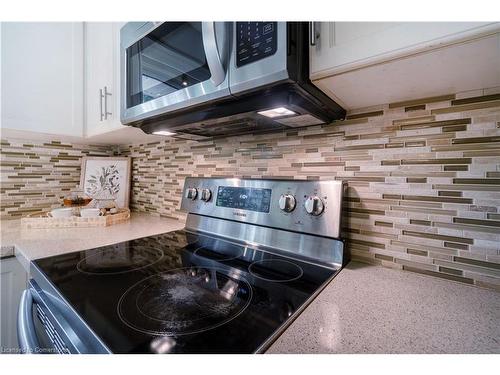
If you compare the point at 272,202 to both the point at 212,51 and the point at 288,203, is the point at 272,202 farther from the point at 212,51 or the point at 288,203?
the point at 212,51

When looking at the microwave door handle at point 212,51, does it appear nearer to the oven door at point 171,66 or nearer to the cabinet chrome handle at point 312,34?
the oven door at point 171,66

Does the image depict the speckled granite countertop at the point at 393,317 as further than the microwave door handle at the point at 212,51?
No

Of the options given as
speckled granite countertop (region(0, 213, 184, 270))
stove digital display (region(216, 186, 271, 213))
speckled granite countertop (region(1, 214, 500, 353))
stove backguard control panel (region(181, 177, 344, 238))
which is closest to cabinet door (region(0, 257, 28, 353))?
speckled granite countertop (region(0, 213, 184, 270))

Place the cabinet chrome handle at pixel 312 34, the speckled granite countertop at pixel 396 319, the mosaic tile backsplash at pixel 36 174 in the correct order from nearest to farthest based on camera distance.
Result: 1. the speckled granite countertop at pixel 396 319
2. the cabinet chrome handle at pixel 312 34
3. the mosaic tile backsplash at pixel 36 174

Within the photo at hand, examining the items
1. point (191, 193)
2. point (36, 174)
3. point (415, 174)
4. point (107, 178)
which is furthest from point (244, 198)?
point (36, 174)

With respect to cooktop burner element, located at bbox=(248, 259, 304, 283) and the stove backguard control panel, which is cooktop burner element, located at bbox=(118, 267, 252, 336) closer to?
cooktop burner element, located at bbox=(248, 259, 304, 283)

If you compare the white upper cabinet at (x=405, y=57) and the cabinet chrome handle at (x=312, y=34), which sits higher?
the cabinet chrome handle at (x=312, y=34)

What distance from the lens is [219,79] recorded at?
2.09 ft

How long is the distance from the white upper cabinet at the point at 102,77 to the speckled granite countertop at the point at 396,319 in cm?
116

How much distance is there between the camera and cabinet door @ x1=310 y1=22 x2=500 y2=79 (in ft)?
1.37

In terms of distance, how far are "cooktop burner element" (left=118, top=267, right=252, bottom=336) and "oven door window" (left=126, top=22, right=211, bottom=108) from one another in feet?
1.87

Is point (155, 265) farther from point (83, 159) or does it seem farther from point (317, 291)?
point (83, 159)

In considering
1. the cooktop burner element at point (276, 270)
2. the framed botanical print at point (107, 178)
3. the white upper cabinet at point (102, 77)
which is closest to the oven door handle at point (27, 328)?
the cooktop burner element at point (276, 270)

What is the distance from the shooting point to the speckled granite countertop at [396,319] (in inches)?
15.6
